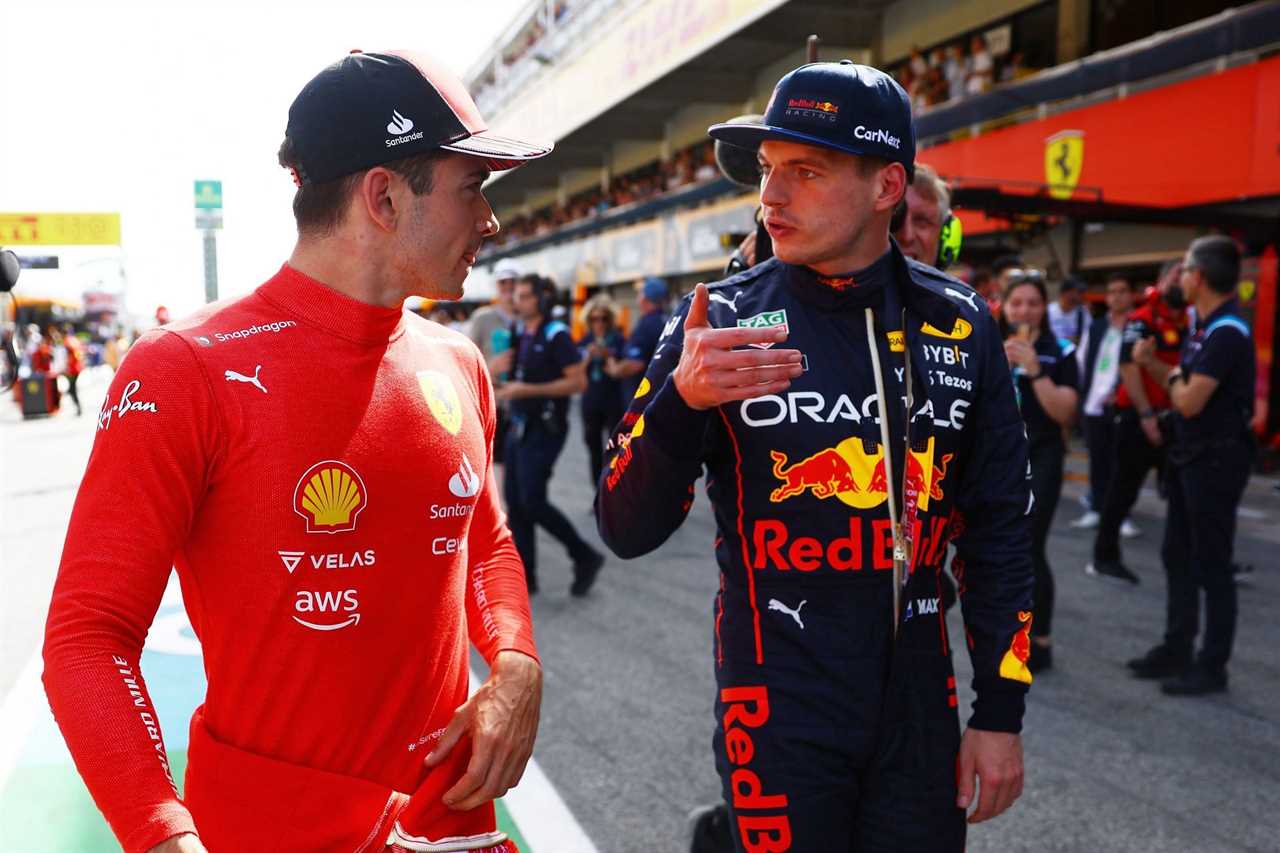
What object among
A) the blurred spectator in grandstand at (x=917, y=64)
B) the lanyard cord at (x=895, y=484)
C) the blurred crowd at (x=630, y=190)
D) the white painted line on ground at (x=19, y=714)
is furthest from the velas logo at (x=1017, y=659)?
the blurred crowd at (x=630, y=190)

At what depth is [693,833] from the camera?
246 cm

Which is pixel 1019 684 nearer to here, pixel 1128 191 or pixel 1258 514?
pixel 1258 514

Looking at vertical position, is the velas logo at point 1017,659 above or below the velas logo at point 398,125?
below

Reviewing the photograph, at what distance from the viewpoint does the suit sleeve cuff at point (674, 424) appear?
171cm

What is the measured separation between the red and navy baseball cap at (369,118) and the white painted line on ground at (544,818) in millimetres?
2128

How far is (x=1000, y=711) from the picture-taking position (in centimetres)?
186

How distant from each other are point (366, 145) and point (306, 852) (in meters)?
1.04

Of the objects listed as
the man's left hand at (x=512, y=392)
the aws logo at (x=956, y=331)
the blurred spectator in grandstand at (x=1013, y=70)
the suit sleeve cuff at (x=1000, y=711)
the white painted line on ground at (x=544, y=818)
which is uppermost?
the blurred spectator in grandstand at (x=1013, y=70)

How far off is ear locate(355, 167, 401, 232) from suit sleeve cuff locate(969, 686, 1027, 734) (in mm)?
1369

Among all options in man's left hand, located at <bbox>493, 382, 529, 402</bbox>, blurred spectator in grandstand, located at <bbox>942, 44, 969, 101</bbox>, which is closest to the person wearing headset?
man's left hand, located at <bbox>493, 382, 529, 402</bbox>

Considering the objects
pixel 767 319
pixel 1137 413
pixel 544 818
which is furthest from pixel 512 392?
pixel 767 319

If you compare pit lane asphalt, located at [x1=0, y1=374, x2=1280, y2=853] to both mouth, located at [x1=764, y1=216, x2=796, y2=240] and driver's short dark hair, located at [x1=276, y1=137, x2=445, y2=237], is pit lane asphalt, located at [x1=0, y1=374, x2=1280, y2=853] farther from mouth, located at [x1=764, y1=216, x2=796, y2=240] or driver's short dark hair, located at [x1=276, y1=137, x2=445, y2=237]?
driver's short dark hair, located at [x1=276, y1=137, x2=445, y2=237]

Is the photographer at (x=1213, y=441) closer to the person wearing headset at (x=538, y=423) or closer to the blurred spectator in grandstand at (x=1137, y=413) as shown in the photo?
the blurred spectator in grandstand at (x=1137, y=413)

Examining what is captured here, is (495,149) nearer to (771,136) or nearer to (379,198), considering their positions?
(379,198)
